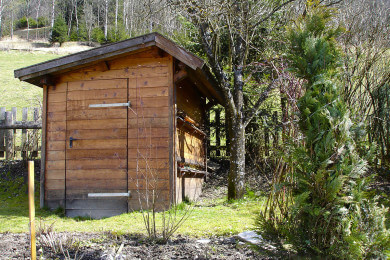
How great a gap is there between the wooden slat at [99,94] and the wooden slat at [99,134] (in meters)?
0.62

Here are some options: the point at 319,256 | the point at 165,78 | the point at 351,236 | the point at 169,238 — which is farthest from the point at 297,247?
the point at 165,78

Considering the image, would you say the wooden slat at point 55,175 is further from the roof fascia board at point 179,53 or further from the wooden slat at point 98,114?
the roof fascia board at point 179,53

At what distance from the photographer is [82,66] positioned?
7.15 m

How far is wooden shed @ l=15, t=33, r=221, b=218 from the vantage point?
6629 millimetres

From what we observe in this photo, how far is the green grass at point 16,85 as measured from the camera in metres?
20.5

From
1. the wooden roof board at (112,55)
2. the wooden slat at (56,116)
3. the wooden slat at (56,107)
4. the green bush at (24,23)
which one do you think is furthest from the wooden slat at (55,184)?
the green bush at (24,23)

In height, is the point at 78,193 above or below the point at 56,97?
below

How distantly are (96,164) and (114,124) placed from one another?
0.86 metres

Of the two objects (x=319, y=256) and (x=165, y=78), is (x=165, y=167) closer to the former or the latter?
(x=165, y=78)

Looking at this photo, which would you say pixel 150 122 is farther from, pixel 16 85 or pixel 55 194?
pixel 16 85

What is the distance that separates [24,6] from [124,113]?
176 ft

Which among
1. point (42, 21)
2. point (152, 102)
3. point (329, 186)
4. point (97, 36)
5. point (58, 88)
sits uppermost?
point (42, 21)

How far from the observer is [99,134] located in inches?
276

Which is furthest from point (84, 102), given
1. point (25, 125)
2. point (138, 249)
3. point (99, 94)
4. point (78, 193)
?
point (138, 249)
